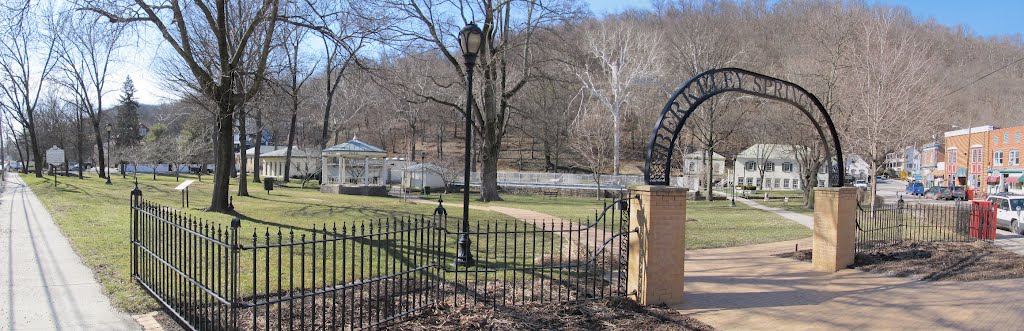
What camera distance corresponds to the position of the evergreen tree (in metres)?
75.1

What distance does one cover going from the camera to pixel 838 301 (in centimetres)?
767

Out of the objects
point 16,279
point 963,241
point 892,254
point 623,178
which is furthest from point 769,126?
point 16,279

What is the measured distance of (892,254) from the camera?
37.1 feet

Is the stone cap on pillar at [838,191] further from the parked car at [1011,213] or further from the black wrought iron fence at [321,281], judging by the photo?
the parked car at [1011,213]

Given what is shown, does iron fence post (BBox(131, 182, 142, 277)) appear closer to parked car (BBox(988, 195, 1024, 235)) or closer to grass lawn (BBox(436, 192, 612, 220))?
grass lawn (BBox(436, 192, 612, 220))

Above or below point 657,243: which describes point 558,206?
below

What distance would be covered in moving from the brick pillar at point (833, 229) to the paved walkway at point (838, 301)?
27 centimetres

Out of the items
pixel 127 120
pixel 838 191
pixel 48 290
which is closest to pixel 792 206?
pixel 838 191

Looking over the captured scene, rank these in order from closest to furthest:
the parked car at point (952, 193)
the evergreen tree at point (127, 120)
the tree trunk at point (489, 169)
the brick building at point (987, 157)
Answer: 1. the tree trunk at point (489, 169)
2. the parked car at point (952, 193)
3. the brick building at point (987, 157)
4. the evergreen tree at point (127, 120)

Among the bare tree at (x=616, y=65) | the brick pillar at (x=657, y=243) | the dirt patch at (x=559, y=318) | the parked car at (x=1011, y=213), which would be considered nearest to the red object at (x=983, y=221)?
the parked car at (x=1011, y=213)

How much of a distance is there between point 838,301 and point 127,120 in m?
87.5

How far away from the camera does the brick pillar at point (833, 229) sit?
387 inches

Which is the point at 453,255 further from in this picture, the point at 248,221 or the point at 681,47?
the point at 681,47

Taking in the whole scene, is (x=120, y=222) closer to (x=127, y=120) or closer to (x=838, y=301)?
(x=838, y=301)
